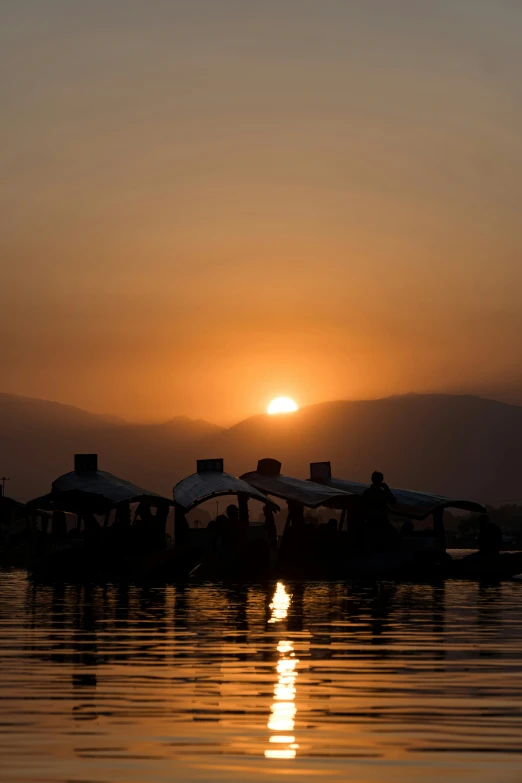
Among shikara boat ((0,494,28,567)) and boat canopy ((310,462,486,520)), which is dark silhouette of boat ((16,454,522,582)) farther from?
shikara boat ((0,494,28,567))

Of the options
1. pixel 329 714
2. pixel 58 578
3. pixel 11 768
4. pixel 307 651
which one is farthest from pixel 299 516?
pixel 11 768

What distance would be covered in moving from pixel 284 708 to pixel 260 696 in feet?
2.84

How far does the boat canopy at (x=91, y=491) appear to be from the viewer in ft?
136

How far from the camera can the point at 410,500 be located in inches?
1754

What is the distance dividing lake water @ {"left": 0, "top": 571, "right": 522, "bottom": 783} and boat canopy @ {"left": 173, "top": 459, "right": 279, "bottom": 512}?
16.7 meters

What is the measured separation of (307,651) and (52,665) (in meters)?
3.53

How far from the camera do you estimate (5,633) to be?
19.6 meters

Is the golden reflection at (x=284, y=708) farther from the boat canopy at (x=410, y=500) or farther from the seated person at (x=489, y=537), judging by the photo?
the boat canopy at (x=410, y=500)

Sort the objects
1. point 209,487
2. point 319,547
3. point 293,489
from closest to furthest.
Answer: point 319,547
point 293,489
point 209,487

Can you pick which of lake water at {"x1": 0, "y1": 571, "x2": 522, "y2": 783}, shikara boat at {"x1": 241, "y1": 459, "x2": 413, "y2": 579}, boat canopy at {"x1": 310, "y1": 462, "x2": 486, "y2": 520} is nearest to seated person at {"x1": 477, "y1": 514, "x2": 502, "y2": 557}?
shikara boat at {"x1": 241, "y1": 459, "x2": 413, "y2": 579}

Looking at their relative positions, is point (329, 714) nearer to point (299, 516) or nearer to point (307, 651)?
point (307, 651)

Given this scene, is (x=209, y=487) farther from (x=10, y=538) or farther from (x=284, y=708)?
(x=284, y=708)

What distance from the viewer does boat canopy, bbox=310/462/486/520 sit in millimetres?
43375

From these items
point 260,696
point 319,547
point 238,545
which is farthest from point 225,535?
point 260,696
